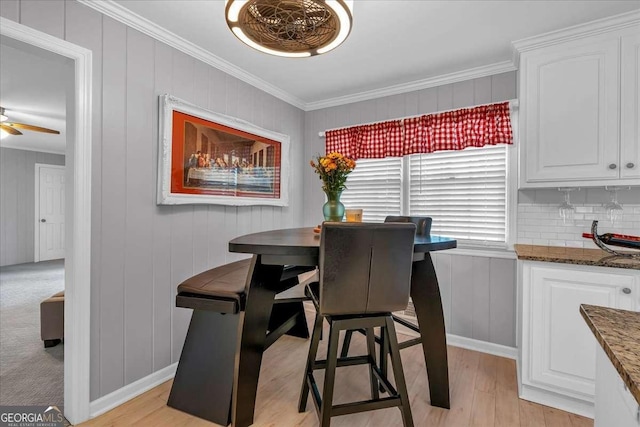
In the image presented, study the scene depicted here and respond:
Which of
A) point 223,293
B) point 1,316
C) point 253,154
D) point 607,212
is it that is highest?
point 253,154

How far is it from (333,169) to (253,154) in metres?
1.36

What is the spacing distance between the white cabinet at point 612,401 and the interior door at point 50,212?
333 inches

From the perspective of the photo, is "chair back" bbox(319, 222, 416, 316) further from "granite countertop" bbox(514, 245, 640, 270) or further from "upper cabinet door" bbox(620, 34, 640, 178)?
"upper cabinet door" bbox(620, 34, 640, 178)

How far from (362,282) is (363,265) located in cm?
8

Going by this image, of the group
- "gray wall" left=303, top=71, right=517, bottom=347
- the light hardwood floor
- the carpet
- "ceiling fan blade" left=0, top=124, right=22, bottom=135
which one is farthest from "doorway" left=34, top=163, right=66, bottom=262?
"gray wall" left=303, top=71, right=517, bottom=347

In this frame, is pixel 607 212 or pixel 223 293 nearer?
pixel 223 293

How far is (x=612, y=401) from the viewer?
0.71 metres

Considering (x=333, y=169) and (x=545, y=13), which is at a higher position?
(x=545, y=13)

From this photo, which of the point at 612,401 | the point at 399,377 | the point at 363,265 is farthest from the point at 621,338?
the point at 399,377

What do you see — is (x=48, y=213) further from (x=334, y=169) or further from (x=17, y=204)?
(x=334, y=169)

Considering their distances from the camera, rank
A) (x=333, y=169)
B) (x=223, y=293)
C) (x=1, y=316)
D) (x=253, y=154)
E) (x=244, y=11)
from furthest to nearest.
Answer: (x=1, y=316) → (x=253, y=154) → (x=333, y=169) → (x=223, y=293) → (x=244, y=11)

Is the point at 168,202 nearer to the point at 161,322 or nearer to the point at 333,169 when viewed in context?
the point at 161,322

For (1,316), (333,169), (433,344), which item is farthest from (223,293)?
(1,316)

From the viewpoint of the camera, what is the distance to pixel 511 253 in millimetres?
2602
